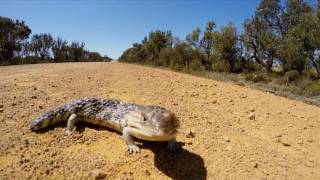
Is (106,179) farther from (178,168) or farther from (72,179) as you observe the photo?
(178,168)

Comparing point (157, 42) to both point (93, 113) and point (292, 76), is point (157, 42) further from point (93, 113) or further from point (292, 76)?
point (93, 113)

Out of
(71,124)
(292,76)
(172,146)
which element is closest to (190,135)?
(172,146)

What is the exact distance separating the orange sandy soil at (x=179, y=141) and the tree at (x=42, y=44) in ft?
93.1

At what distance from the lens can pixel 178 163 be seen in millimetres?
4254

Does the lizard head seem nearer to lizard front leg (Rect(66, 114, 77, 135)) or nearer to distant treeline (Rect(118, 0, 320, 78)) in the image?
lizard front leg (Rect(66, 114, 77, 135))

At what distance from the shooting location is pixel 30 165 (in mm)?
3896

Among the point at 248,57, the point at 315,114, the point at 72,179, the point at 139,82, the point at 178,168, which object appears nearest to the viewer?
the point at 72,179

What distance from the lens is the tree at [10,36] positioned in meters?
31.9

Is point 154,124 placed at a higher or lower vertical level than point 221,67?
lower

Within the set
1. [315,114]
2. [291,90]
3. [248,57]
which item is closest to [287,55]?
[248,57]

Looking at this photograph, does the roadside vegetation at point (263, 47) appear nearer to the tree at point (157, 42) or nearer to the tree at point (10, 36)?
the tree at point (157, 42)

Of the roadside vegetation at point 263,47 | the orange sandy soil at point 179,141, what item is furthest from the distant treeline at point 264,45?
the orange sandy soil at point 179,141

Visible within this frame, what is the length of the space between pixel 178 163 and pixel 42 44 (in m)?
34.0

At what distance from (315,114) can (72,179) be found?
21.3 feet
